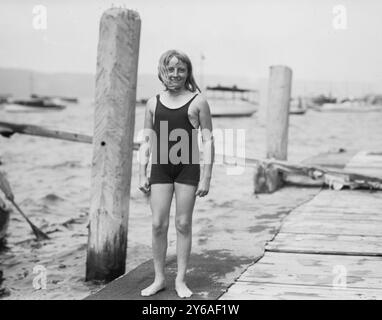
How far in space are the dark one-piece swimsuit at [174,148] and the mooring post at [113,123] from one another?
3.89ft

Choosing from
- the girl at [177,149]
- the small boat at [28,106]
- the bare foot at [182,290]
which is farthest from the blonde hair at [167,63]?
the small boat at [28,106]

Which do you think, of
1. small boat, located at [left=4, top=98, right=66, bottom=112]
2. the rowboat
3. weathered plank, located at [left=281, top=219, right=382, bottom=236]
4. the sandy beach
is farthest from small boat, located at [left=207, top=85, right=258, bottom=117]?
weathered plank, located at [left=281, top=219, right=382, bottom=236]

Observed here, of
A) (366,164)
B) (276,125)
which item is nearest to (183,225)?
(276,125)

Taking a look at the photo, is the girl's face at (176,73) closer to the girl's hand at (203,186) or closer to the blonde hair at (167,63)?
the blonde hair at (167,63)

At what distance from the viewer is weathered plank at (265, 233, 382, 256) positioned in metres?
4.30

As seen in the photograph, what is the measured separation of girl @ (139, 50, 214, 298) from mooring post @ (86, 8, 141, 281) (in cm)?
112

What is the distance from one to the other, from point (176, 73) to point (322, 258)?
6.05 ft

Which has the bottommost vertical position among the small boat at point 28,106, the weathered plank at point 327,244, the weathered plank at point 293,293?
the small boat at point 28,106

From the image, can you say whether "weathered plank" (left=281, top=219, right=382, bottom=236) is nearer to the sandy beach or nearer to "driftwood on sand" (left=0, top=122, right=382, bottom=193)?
the sandy beach

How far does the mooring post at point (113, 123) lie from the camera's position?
438cm

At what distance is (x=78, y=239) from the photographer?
7324 mm

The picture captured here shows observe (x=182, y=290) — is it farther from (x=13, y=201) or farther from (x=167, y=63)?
(x=13, y=201)

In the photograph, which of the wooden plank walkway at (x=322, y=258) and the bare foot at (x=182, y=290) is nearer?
the bare foot at (x=182, y=290)
